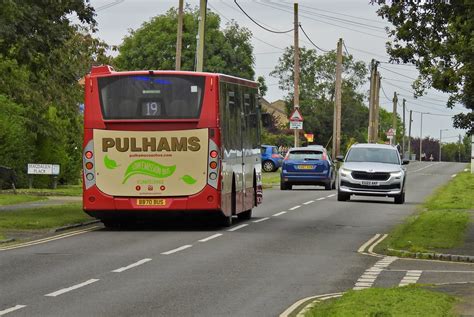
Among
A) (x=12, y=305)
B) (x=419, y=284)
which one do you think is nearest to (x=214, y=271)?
(x=419, y=284)

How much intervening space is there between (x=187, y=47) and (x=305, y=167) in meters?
59.8

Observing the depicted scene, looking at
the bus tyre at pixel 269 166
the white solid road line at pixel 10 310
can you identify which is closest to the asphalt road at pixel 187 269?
the white solid road line at pixel 10 310

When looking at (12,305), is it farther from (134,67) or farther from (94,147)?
(134,67)

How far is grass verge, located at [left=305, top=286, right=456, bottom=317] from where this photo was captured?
39.2 ft

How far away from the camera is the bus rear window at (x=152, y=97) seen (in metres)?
24.4

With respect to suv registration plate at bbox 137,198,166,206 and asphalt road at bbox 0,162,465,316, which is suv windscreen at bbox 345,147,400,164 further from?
suv registration plate at bbox 137,198,166,206

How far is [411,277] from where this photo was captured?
1653 cm

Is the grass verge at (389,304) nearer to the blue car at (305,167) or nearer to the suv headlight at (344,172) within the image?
the suv headlight at (344,172)

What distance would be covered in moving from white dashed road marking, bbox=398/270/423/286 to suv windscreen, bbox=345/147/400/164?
71.1 feet

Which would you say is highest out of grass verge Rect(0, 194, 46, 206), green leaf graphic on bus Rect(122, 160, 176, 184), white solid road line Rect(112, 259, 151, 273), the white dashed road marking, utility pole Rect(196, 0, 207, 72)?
utility pole Rect(196, 0, 207, 72)

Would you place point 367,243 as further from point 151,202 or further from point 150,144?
point 150,144

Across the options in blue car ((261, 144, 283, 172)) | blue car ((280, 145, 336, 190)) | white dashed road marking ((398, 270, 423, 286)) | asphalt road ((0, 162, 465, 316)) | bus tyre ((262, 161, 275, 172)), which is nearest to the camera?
asphalt road ((0, 162, 465, 316))

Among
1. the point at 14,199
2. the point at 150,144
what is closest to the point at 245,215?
the point at 150,144

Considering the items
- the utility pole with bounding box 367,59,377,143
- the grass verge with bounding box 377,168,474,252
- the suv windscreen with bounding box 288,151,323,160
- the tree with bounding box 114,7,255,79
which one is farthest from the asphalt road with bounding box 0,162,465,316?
the tree with bounding box 114,7,255,79
